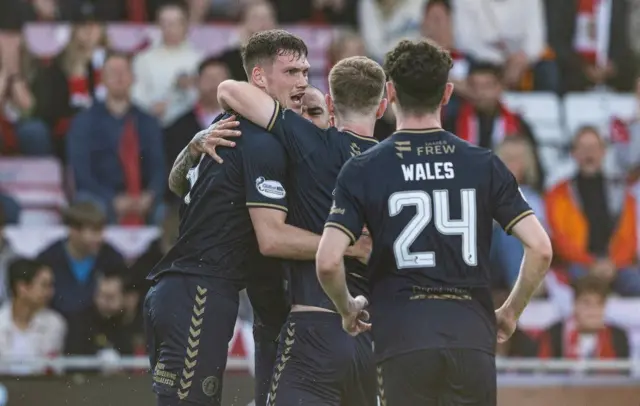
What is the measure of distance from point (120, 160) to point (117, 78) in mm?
855

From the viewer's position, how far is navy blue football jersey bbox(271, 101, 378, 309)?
21.4 feet

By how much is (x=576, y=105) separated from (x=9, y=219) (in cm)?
630

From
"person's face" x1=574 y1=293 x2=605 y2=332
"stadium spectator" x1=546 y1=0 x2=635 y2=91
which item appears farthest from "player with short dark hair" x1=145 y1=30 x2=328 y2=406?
"stadium spectator" x1=546 y1=0 x2=635 y2=91

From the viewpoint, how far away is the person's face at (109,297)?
40.1 feet

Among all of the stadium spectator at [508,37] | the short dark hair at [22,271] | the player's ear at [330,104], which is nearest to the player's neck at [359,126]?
the player's ear at [330,104]

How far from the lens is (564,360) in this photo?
12.3m

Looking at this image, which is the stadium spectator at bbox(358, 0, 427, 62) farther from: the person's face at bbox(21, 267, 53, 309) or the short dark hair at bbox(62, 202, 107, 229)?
the person's face at bbox(21, 267, 53, 309)

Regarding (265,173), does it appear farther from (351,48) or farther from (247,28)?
(247,28)

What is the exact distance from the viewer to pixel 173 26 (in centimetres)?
1374

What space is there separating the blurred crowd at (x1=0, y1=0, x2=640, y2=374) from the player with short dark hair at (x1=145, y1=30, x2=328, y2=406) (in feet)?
17.1

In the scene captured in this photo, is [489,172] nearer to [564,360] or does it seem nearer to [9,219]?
[564,360]

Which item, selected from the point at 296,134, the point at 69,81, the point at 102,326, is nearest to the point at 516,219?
the point at 296,134

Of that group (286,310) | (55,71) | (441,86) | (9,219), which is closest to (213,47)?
(55,71)

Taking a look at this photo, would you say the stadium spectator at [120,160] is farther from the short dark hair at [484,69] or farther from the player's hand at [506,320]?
the player's hand at [506,320]
